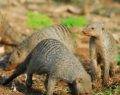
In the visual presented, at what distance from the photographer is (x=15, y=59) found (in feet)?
27.2

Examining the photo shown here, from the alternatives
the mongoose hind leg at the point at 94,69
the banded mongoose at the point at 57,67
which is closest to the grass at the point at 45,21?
the mongoose hind leg at the point at 94,69

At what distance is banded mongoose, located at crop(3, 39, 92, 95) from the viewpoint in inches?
237

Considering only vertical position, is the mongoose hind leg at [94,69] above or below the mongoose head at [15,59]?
below

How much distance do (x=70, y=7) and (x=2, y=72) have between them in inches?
264

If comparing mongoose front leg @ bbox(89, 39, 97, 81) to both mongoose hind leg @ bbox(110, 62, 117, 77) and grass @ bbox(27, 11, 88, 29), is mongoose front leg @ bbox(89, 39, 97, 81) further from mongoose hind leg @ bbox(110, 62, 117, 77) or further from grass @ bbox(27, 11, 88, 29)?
grass @ bbox(27, 11, 88, 29)

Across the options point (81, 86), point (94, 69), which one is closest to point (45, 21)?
point (94, 69)

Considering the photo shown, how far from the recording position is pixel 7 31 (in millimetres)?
10406

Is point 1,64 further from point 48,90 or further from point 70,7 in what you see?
point 70,7

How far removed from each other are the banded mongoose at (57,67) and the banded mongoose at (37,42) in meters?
1.39

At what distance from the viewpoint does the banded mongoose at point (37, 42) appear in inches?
325

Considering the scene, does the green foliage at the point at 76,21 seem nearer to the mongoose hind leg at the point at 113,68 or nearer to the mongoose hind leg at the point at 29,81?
the mongoose hind leg at the point at 113,68

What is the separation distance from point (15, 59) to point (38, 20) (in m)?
4.54

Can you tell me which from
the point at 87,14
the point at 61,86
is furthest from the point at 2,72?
the point at 87,14

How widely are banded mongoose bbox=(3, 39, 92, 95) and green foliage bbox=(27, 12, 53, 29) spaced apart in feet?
18.4
